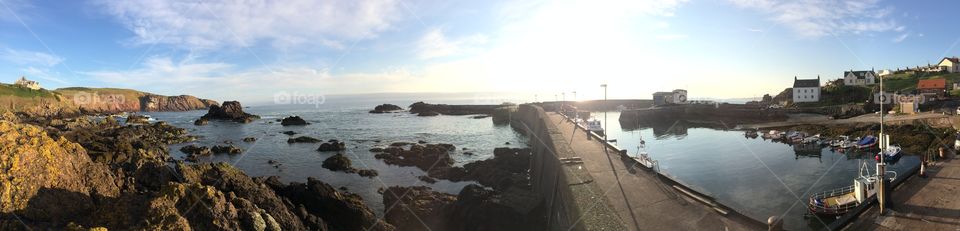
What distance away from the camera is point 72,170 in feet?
32.6

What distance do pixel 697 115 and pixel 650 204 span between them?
71041 millimetres

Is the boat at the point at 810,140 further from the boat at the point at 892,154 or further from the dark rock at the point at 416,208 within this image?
the dark rock at the point at 416,208

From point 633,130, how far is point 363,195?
177ft

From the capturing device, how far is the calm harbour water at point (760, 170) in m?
22.7

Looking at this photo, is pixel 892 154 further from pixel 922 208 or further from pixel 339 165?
pixel 339 165

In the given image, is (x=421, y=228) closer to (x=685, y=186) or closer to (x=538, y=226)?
(x=538, y=226)

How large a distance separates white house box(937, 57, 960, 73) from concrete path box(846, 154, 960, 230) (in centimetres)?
9428

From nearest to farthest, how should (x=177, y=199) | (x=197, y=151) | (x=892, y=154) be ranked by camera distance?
(x=177, y=199) < (x=892, y=154) < (x=197, y=151)

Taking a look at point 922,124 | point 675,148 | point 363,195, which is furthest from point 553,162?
point 922,124

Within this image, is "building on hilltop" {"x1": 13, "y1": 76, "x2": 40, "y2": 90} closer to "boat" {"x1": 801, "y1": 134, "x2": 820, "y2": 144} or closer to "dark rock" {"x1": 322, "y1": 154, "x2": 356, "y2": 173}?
"dark rock" {"x1": 322, "y1": 154, "x2": 356, "y2": 173}

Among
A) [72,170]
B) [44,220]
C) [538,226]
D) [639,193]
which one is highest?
[72,170]

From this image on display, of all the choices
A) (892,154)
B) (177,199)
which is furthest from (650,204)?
(892,154)

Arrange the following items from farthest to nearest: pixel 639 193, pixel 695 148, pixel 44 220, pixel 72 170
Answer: pixel 695 148 < pixel 639 193 < pixel 72 170 < pixel 44 220

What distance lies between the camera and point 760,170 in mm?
31906
